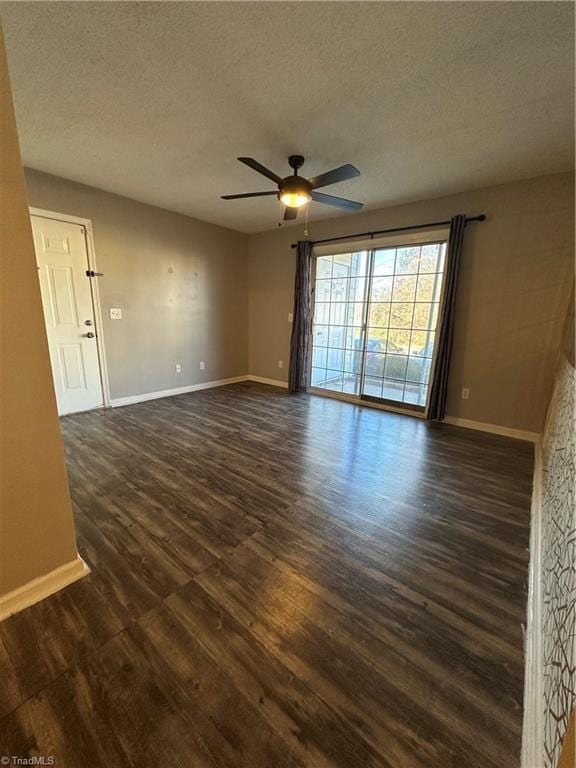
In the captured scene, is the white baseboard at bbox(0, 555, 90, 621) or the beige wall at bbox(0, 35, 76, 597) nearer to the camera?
the beige wall at bbox(0, 35, 76, 597)

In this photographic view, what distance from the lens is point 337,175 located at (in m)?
2.36

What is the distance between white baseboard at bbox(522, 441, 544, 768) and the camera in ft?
2.94

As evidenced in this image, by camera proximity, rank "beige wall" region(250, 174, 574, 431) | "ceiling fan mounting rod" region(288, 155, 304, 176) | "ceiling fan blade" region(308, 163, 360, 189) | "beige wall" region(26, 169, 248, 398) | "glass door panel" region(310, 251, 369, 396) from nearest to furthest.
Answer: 1. "ceiling fan blade" region(308, 163, 360, 189)
2. "ceiling fan mounting rod" region(288, 155, 304, 176)
3. "beige wall" region(250, 174, 574, 431)
4. "beige wall" region(26, 169, 248, 398)
5. "glass door panel" region(310, 251, 369, 396)

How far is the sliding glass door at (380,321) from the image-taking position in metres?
3.95

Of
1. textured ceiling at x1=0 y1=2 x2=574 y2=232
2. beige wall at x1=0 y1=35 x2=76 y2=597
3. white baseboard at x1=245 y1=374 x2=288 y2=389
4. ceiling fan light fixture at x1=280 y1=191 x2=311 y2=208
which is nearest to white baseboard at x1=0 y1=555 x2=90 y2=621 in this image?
beige wall at x1=0 y1=35 x2=76 y2=597

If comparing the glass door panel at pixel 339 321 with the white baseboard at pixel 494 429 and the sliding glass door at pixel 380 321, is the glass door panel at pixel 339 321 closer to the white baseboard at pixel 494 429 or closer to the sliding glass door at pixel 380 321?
the sliding glass door at pixel 380 321

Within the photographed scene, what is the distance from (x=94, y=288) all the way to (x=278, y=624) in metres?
4.06

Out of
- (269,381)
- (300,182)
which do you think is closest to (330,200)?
(300,182)

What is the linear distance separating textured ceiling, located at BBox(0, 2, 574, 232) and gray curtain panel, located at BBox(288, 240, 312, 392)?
1725 millimetres

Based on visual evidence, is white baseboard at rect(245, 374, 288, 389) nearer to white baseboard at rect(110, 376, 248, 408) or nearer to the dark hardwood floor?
white baseboard at rect(110, 376, 248, 408)

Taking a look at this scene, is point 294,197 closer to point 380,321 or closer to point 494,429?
point 380,321

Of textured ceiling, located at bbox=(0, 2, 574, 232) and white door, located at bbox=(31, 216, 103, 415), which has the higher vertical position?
textured ceiling, located at bbox=(0, 2, 574, 232)

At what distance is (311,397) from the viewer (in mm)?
4840

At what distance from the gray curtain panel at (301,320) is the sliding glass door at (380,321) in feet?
0.55
